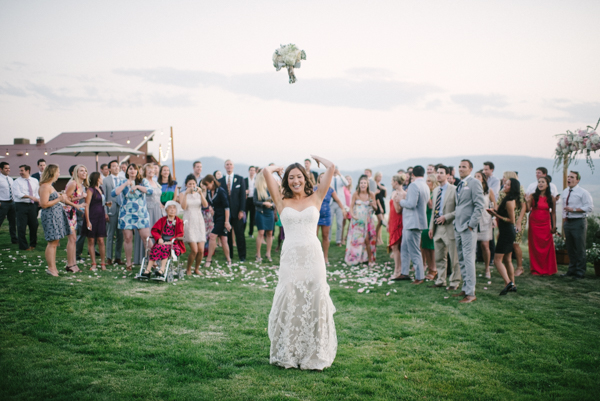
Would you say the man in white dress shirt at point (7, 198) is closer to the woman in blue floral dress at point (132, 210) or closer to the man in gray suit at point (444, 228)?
the woman in blue floral dress at point (132, 210)

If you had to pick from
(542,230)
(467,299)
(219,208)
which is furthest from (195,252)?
(542,230)

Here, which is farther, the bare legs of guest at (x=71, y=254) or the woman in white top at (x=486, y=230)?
the woman in white top at (x=486, y=230)

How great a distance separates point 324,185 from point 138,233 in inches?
250

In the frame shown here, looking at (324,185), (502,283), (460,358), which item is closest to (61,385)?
(324,185)

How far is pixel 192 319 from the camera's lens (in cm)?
563

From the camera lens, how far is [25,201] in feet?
36.1

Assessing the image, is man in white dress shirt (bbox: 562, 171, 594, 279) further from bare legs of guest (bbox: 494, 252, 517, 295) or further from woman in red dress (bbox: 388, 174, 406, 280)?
woman in red dress (bbox: 388, 174, 406, 280)

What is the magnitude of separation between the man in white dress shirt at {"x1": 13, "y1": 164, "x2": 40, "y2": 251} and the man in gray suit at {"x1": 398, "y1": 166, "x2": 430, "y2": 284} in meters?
9.69

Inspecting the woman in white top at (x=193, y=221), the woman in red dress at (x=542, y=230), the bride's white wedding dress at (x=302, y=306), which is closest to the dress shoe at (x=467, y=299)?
the woman in red dress at (x=542, y=230)

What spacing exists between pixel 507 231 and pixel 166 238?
654cm

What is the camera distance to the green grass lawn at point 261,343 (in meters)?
3.65

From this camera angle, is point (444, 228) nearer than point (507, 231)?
No

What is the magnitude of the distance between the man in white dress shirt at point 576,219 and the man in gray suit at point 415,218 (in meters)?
3.43

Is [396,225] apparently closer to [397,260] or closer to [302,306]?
[397,260]
